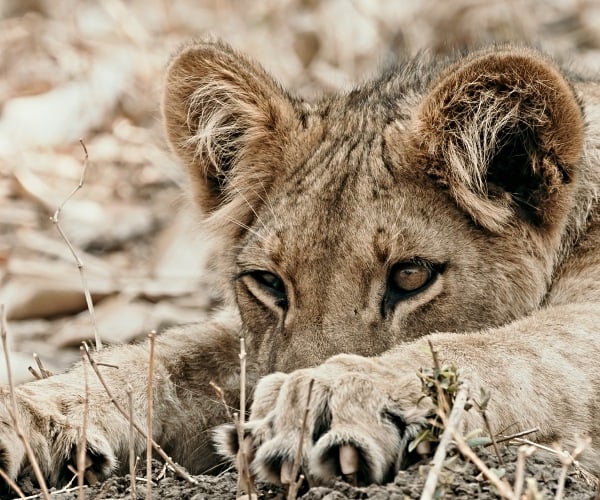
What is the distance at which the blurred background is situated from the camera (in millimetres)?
8812

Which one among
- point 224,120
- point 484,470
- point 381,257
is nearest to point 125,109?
point 224,120

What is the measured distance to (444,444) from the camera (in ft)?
11.0

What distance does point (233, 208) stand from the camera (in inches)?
233

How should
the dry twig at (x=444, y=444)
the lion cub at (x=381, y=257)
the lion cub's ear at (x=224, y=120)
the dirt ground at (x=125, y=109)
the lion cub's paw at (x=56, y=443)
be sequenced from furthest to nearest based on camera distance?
1. the dirt ground at (x=125, y=109)
2. the lion cub's ear at (x=224, y=120)
3. the lion cub's paw at (x=56, y=443)
4. the lion cub at (x=381, y=257)
5. the dry twig at (x=444, y=444)

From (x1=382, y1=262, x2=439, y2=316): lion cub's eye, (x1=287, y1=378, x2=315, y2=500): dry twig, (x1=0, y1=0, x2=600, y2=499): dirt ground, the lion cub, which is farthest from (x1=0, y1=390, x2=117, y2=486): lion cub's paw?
(x1=0, y1=0, x2=600, y2=499): dirt ground

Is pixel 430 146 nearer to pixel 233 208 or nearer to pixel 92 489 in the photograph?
pixel 233 208

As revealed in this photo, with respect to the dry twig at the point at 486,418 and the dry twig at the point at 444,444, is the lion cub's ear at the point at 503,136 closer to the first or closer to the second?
the dry twig at the point at 486,418

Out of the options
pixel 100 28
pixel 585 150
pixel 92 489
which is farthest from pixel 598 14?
pixel 92 489

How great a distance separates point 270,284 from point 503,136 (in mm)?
1259

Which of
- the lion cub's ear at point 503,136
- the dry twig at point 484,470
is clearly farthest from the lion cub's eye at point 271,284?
the dry twig at point 484,470

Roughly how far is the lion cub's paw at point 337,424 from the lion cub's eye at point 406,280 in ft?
3.22

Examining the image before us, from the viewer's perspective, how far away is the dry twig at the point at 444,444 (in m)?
3.27

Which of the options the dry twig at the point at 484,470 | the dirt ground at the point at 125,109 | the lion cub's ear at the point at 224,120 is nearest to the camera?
the dry twig at the point at 484,470

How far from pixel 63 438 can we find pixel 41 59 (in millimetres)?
8387
